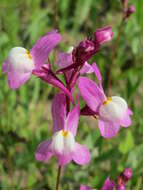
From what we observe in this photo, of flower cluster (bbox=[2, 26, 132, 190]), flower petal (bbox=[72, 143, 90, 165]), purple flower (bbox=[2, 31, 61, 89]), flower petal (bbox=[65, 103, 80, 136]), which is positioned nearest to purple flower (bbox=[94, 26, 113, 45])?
flower cluster (bbox=[2, 26, 132, 190])

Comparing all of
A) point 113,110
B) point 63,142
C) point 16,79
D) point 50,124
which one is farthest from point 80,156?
point 50,124

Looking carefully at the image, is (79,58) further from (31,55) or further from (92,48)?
(31,55)

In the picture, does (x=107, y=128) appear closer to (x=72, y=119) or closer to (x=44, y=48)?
(x=72, y=119)

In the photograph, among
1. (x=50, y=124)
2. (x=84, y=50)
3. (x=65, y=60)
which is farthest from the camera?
(x=50, y=124)

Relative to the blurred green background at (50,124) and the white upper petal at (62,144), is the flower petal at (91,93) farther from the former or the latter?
the blurred green background at (50,124)

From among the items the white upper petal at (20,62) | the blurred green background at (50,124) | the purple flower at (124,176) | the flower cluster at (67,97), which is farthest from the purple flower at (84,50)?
the blurred green background at (50,124)

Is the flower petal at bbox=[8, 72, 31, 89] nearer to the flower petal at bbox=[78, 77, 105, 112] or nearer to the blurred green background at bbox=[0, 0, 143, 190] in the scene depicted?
the flower petal at bbox=[78, 77, 105, 112]

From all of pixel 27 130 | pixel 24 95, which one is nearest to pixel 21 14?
pixel 24 95
